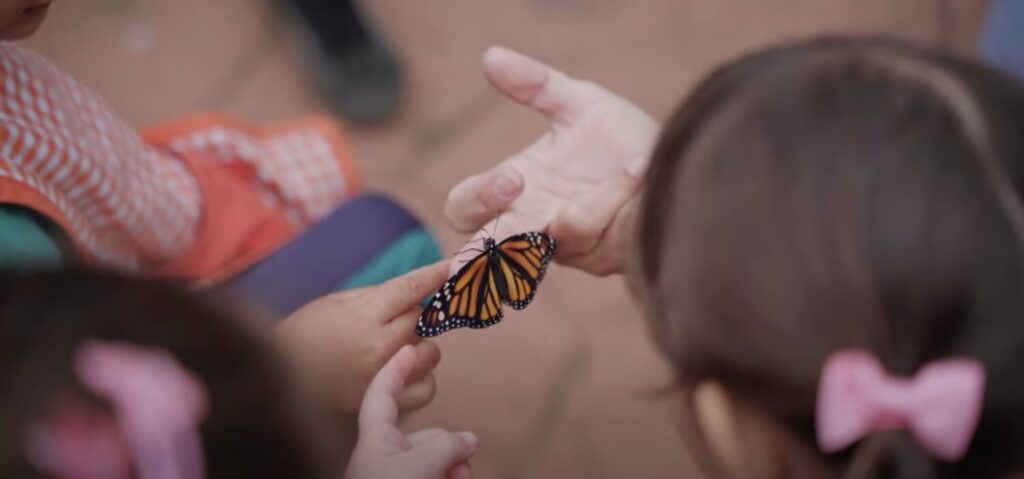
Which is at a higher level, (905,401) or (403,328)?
(905,401)

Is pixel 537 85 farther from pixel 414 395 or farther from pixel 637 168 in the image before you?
pixel 414 395

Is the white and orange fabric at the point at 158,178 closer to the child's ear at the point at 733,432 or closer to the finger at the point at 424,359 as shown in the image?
the finger at the point at 424,359

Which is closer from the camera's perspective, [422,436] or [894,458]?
[894,458]

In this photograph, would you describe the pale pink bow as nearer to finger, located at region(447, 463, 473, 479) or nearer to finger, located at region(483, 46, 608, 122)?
finger, located at region(447, 463, 473, 479)

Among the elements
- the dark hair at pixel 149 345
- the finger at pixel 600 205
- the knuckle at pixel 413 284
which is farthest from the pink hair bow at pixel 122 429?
the finger at pixel 600 205

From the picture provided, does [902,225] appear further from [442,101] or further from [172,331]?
[442,101]

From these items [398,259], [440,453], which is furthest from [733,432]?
[398,259]

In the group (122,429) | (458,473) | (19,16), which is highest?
(19,16)
